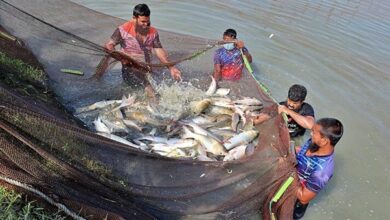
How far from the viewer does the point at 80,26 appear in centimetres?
672

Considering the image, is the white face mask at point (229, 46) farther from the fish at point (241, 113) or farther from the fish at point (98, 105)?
the fish at point (98, 105)

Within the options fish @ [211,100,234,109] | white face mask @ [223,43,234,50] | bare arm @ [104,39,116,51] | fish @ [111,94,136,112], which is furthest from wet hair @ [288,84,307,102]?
bare arm @ [104,39,116,51]

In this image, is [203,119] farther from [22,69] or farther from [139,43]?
[22,69]

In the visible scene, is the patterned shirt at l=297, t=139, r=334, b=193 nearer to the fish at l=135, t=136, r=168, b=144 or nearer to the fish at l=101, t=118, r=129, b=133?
the fish at l=135, t=136, r=168, b=144

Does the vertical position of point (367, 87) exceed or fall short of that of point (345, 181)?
it exceeds it

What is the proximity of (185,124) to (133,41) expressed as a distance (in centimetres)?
170

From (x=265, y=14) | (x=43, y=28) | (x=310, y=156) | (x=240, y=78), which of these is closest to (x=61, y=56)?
(x=43, y=28)

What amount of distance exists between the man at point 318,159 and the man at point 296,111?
50 cm

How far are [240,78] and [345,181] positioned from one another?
2.26 m

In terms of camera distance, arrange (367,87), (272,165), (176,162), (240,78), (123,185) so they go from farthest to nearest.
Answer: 1. (367,87)
2. (240,78)
3. (272,165)
4. (176,162)
5. (123,185)

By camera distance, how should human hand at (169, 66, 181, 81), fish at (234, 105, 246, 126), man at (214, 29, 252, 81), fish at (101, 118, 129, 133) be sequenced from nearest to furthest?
1. fish at (101, 118, 129, 133)
2. fish at (234, 105, 246, 126)
3. human hand at (169, 66, 181, 81)
4. man at (214, 29, 252, 81)

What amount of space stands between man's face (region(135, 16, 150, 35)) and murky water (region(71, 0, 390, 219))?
9.72 ft

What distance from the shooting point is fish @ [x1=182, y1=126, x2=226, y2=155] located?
5.18m

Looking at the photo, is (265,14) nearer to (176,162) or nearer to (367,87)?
(367,87)
